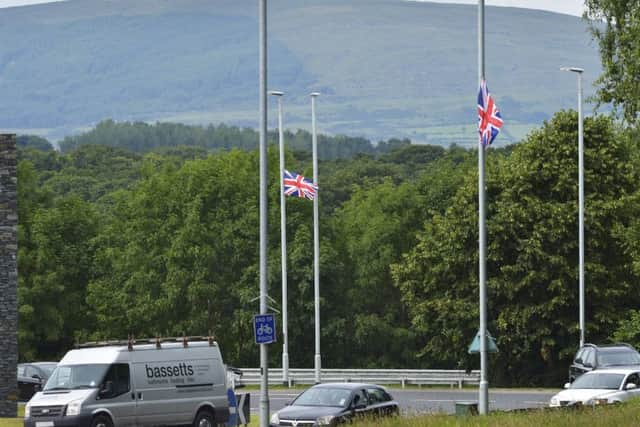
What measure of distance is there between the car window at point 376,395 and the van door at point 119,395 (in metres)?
5.36

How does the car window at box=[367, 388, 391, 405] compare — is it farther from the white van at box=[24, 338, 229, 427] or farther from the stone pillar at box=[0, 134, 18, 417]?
the stone pillar at box=[0, 134, 18, 417]

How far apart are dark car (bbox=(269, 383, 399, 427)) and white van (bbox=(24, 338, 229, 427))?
6.46 feet

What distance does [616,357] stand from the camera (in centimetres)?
4012

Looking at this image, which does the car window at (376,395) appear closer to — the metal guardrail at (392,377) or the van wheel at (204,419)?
the van wheel at (204,419)

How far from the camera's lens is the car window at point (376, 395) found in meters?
30.5

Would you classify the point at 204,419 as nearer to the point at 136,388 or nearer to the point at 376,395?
the point at 136,388

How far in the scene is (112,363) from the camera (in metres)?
29.2

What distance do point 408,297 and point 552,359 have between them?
716cm

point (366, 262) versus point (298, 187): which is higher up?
point (298, 187)

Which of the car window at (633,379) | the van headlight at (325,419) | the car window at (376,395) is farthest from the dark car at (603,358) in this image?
the van headlight at (325,419)

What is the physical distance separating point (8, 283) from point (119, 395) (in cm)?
945

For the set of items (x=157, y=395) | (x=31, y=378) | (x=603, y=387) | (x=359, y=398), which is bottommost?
(x=31, y=378)

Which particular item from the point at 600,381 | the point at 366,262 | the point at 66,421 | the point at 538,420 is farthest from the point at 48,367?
the point at 366,262

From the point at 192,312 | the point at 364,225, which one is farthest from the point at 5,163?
the point at 364,225
